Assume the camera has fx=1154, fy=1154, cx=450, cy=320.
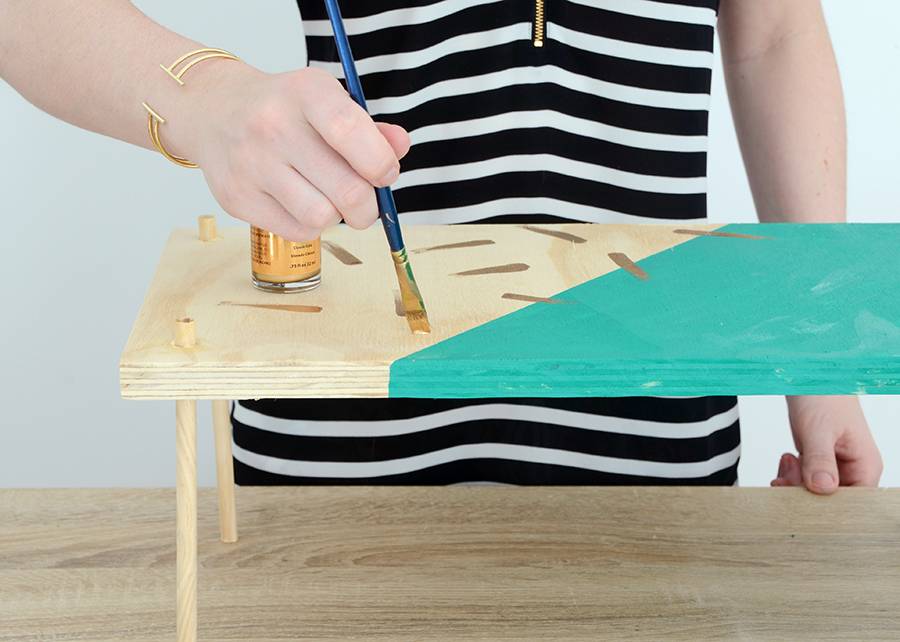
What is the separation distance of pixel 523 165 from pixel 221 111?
0.46m

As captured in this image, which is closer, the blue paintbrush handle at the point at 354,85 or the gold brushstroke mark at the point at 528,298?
the blue paintbrush handle at the point at 354,85

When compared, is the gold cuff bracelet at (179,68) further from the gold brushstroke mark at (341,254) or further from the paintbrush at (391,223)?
the gold brushstroke mark at (341,254)

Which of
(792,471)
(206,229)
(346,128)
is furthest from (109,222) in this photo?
(346,128)

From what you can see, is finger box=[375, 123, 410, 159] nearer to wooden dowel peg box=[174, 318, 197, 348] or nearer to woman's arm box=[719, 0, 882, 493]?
wooden dowel peg box=[174, 318, 197, 348]

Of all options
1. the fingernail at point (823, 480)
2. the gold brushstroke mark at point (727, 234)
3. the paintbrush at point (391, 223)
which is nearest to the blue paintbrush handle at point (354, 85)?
the paintbrush at point (391, 223)

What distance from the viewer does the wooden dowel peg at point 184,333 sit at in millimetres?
717

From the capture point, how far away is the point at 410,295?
2.60 feet

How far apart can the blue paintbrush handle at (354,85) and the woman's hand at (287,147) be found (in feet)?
0.04

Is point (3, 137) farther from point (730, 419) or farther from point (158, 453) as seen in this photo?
point (730, 419)

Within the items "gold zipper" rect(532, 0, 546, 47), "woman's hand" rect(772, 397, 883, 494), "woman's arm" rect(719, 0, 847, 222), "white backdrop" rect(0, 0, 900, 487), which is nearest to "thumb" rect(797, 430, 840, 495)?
"woman's hand" rect(772, 397, 883, 494)

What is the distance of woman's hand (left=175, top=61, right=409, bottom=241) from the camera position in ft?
2.22

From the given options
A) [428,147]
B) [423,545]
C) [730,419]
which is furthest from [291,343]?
[730,419]

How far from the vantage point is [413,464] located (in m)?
1.15

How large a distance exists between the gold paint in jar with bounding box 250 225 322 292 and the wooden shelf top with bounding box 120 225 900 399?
0.04ft
